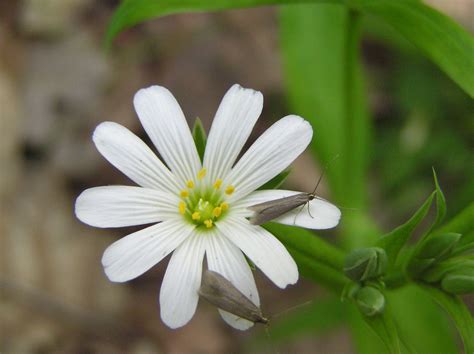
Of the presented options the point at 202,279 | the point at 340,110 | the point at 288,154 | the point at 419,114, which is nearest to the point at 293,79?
the point at 340,110

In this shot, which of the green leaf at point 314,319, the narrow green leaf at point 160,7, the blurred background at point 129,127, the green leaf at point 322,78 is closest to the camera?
the narrow green leaf at point 160,7

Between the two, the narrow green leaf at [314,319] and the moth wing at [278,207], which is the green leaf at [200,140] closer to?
the moth wing at [278,207]

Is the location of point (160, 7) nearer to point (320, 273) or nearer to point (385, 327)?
point (320, 273)

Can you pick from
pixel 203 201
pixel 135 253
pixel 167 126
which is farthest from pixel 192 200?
pixel 135 253

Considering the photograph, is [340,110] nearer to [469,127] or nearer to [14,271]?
[469,127]

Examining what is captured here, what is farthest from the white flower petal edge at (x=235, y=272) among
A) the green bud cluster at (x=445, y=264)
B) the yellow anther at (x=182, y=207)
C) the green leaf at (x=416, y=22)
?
the green leaf at (x=416, y=22)

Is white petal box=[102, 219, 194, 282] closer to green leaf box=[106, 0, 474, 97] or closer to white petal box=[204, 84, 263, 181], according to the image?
white petal box=[204, 84, 263, 181]

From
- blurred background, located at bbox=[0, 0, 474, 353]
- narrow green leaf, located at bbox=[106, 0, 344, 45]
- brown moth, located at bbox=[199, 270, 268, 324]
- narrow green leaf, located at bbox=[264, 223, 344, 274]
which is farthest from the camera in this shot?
blurred background, located at bbox=[0, 0, 474, 353]

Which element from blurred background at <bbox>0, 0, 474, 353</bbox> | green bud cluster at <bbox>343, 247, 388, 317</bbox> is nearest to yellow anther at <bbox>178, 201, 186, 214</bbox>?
green bud cluster at <bbox>343, 247, 388, 317</bbox>
